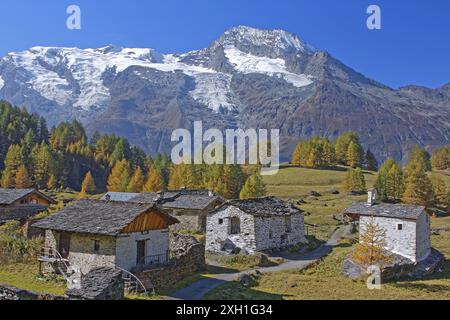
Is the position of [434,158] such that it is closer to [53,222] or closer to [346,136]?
[346,136]

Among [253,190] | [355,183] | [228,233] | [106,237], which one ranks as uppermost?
[355,183]

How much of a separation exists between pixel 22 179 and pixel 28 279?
8962 cm

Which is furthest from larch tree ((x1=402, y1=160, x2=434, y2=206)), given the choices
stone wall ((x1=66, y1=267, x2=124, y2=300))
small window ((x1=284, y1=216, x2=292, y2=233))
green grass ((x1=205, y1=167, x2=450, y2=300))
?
stone wall ((x1=66, y1=267, x2=124, y2=300))

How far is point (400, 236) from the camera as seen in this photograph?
5128 centimetres

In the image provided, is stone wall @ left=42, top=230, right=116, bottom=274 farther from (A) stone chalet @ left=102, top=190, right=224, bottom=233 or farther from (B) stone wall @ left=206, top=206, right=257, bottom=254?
(A) stone chalet @ left=102, top=190, right=224, bottom=233

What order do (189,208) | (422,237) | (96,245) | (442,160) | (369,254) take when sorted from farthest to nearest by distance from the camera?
(442,160) → (189,208) → (422,237) → (369,254) → (96,245)

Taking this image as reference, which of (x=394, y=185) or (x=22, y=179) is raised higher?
(x=22, y=179)

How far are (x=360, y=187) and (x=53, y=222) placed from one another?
294 feet

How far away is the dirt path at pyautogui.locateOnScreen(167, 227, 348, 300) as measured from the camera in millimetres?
35406

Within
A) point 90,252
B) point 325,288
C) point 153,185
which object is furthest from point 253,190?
point 90,252

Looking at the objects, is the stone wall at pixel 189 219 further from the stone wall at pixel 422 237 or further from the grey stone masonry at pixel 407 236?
the stone wall at pixel 422 237

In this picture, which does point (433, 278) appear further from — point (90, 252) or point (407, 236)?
point (90, 252)

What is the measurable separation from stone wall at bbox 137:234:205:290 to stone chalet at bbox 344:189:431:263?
65.0 feet

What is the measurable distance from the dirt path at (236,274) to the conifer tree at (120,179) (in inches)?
2485
